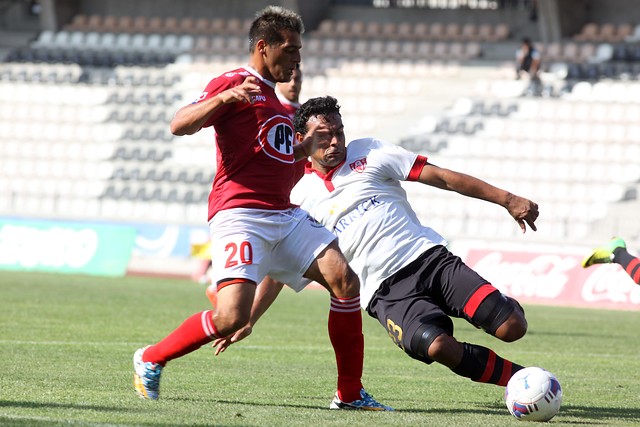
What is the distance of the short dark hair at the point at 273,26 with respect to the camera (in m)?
6.74

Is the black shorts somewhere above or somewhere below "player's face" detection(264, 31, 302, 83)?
below

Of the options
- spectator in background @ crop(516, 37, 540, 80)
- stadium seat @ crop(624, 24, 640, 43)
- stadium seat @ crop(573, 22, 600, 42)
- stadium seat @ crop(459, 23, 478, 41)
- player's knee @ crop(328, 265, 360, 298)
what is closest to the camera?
player's knee @ crop(328, 265, 360, 298)

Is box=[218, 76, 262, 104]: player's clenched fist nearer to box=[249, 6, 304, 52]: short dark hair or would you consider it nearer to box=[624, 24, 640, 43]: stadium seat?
box=[249, 6, 304, 52]: short dark hair

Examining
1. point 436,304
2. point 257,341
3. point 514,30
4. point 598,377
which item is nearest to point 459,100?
point 514,30

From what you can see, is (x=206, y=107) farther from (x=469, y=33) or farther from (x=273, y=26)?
(x=469, y=33)

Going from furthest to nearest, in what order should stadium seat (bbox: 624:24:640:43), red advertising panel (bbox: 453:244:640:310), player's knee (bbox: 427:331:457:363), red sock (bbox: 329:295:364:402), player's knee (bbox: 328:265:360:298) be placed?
1. stadium seat (bbox: 624:24:640:43)
2. red advertising panel (bbox: 453:244:640:310)
3. red sock (bbox: 329:295:364:402)
4. player's knee (bbox: 328:265:360:298)
5. player's knee (bbox: 427:331:457:363)

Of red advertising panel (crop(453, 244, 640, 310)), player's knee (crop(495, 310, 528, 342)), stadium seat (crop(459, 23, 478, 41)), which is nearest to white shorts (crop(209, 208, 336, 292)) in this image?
A: player's knee (crop(495, 310, 528, 342))

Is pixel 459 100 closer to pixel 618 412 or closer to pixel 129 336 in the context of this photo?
pixel 129 336

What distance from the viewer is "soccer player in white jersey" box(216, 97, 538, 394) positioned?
6.89 metres

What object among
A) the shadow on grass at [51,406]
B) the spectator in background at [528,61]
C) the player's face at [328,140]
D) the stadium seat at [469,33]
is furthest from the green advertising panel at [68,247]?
the shadow on grass at [51,406]

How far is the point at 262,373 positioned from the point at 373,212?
1.97m

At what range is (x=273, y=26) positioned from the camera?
674 centimetres

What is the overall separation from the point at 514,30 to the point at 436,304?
2540cm

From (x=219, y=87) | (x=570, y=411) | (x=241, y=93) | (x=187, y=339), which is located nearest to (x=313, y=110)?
(x=219, y=87)
